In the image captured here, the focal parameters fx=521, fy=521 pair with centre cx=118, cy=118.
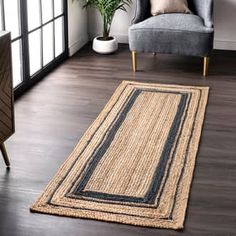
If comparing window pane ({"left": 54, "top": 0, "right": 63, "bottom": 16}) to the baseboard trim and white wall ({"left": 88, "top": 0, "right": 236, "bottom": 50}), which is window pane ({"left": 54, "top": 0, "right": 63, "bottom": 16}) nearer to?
the baseboard trim

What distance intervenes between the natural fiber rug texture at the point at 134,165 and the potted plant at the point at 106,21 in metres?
1.18

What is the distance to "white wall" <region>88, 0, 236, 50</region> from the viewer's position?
5070 mm

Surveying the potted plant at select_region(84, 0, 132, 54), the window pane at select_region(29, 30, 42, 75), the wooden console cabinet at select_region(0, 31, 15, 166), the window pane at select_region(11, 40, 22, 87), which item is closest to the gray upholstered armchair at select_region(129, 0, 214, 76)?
the potted plant at select_region(84, 0, 132, 54)

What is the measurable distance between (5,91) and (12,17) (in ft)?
4.06

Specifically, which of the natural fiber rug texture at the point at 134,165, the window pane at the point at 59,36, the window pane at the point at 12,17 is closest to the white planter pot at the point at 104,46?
the window pane at the point at 59,36

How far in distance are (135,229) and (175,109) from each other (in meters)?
1.48

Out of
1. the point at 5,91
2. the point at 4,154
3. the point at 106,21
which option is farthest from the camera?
the point at 106,21

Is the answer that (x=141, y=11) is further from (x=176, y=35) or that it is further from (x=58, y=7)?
(x=58, y=7)

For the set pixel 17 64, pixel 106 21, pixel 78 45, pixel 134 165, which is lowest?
pixel 134 165

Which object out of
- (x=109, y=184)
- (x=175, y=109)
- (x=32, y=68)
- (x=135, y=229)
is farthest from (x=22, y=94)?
(x=135, y=229)

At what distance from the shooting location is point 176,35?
4.30 m

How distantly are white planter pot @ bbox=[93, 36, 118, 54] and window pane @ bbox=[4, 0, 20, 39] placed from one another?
128cm

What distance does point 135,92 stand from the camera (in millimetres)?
3986

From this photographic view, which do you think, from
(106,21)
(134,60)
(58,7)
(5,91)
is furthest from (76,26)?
(5,91)
